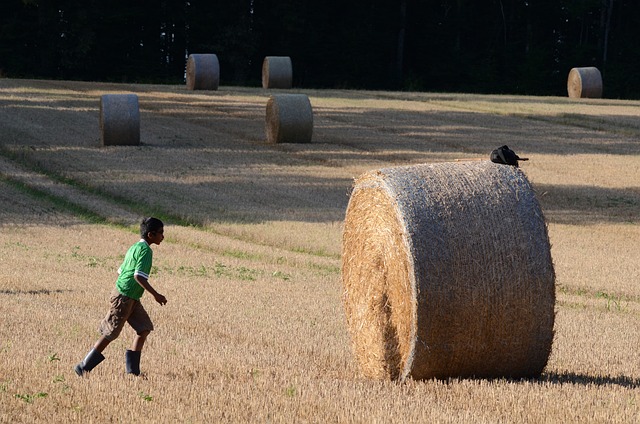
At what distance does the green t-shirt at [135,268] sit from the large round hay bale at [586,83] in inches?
1646

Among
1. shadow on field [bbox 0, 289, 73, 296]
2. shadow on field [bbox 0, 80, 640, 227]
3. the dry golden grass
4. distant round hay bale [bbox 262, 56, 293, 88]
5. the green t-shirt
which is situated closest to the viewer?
the dry golden grass

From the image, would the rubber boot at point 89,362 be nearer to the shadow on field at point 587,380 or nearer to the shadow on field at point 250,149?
the shadow on field at point 587,380

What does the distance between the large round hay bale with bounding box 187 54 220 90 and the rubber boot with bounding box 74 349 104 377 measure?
36.3m

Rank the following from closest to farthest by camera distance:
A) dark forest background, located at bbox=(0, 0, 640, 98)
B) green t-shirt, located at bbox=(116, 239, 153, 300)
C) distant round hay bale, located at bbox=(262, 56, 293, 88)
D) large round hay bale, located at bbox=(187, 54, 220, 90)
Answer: green t-shirt, located at bbox=(116, 239, 153, 300) < large round hay bale, located at bbox=(187, 54, 220, 90) < distant round hay bale, located at bbox=(262, 56, 293, 88) < dark forest background, located at bbox=(0, 0, 640, 98)

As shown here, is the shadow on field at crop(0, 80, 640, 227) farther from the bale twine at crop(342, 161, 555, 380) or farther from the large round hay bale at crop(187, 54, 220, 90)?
the bale twine at crop(342, 161, 555, 380)

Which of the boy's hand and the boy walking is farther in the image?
the boy walking

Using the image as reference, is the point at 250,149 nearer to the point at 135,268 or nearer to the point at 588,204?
the point at 588,204

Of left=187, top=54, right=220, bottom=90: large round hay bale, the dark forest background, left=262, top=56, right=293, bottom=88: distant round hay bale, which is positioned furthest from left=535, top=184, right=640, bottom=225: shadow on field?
the dark forest background

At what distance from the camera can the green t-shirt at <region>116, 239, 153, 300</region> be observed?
9.29 meters

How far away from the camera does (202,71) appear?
4525 cm

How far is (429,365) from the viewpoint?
30.4 feet

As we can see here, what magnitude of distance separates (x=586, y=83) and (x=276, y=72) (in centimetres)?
1322

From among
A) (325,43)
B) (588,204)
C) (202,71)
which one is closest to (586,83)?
(202,71)

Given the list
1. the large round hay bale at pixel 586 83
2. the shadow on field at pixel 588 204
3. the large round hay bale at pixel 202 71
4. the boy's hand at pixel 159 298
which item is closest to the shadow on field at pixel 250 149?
the shadow on field at pixel 588 204
